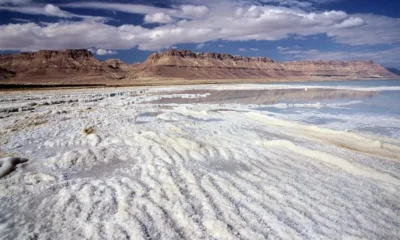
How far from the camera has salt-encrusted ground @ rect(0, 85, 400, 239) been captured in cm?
377

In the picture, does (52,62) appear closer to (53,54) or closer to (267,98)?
(53,54)

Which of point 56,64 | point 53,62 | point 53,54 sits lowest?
point 56,64

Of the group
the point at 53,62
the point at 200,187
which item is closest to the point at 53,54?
the point at 53,62

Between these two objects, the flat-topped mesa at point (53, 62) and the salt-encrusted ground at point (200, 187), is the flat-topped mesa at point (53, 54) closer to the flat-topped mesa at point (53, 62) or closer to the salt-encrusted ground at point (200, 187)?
the flat-topped mesa at point (53, 62)

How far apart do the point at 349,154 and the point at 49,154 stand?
24.2ft

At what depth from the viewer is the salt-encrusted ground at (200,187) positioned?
3.77 meters

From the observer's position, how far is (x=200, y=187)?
16.6ft

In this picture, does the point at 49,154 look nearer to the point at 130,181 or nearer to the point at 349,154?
the point at 130,181

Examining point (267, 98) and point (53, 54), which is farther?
point (53, 54)

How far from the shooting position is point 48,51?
189250 millimetres

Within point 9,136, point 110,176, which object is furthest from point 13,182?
point 9,136

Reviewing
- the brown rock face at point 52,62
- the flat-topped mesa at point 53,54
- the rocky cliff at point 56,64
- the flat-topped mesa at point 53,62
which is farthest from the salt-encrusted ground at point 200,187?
the flat-topped mesa at point 53,54

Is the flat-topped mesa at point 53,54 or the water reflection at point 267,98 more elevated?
the flat-topped mesa at point 53,54

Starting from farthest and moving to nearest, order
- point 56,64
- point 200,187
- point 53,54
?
1. point 53,54
2. point 56,64
3. point 200,187
